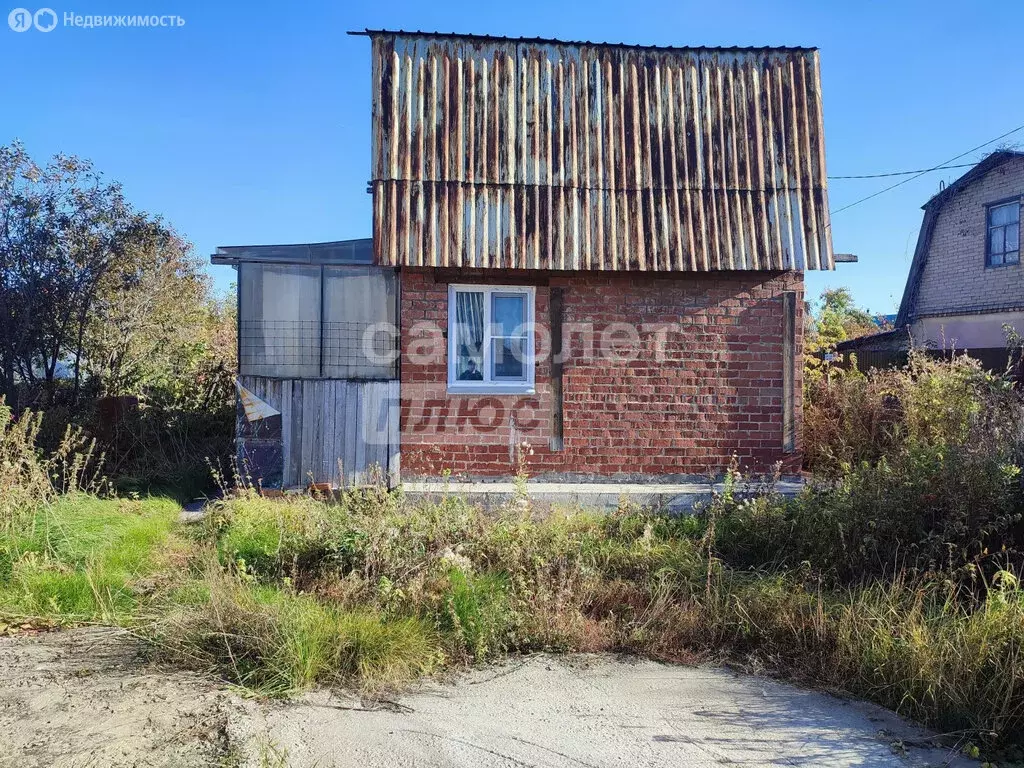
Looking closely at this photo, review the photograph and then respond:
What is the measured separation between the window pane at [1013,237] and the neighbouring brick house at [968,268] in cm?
2

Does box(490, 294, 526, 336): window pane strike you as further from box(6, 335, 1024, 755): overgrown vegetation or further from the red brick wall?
box(6, 335, 1024, 755): overgrown vegetation

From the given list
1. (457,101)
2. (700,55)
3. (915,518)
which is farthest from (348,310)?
(915,518)

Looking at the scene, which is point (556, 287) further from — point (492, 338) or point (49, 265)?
point (49, 265)

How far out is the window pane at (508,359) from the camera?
8508mm

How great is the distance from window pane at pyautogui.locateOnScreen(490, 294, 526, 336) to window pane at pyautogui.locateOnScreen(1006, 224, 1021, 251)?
14.9 metres

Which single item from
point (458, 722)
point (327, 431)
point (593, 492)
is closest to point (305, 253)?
point (327, 431)

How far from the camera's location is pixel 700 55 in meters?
9.16

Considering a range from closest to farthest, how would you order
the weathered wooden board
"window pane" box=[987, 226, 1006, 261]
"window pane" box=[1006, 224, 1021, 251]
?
the weathered wooden board, "window pane" box=[1006, 224, 1021, 251], "window pane" box=[987, 226, 1006, 261]

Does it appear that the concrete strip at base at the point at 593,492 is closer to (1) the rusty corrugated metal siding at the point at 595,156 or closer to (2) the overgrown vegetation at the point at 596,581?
(2) the overgrown vegetation at the point at 596,581

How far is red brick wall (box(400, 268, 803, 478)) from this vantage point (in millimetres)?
8398

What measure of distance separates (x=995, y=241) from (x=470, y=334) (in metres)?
15.8

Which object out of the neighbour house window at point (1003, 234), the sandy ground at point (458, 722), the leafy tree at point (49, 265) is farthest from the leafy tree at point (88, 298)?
the neighbour house window at point (1003, 234)

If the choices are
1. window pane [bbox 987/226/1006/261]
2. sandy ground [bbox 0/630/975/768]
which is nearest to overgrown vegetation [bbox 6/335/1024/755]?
sandy ground [bbox 0/630/975/768]

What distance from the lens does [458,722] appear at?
148 inches
